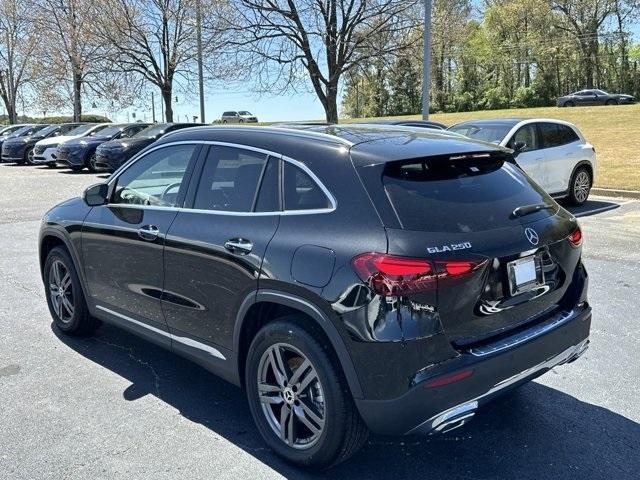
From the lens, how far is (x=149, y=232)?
3.85 m

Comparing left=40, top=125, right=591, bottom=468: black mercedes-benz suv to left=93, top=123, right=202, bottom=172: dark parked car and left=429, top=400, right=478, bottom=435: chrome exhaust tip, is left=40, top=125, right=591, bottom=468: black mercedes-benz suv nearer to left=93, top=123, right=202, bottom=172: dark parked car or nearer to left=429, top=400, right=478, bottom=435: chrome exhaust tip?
left=429, top=400, right=478, bottom=435: chrome exhaust tip

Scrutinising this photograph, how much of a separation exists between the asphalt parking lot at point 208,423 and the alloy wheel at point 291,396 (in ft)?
0.61

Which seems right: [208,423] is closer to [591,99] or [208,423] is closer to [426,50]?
[426,50]

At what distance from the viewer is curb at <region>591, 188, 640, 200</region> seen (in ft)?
41.3

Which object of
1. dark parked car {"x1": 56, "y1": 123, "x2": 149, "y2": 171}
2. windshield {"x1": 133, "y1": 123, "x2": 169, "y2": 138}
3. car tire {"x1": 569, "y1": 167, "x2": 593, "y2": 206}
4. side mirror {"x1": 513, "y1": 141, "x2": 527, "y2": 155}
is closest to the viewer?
side mirror {"x1": 513, "y1": 141, "x2": 527, "y2": 155}

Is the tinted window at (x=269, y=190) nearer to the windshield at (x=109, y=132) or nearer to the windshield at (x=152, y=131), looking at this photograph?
the windshield at (x=152, y=131)

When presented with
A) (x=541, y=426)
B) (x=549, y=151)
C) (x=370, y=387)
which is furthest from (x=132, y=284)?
(x=549, y=151)

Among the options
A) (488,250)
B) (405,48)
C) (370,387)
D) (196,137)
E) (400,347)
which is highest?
(405,48)

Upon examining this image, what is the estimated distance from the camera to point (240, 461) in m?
3.18

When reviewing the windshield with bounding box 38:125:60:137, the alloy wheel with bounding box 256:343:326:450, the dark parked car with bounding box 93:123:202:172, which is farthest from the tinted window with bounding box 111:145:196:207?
the windshield with bounding box 38:125:60:137

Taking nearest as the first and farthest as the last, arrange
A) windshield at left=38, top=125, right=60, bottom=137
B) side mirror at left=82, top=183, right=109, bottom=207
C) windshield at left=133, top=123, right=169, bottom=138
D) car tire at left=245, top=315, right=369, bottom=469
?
1. car tire at left=245, top=315, right=369, bottom=469
2. side mirror at left=82, top=183, right=109, bottom=207
3. windshield at left=133, top=123, right=169, bottom=138
4. windshield at left=38, top=125, right=60, bottom=137

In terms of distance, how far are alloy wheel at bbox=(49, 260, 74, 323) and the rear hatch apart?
10.0 ft

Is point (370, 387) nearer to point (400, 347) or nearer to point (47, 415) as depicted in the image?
point (400, 347)

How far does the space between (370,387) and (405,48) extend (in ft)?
62.3
